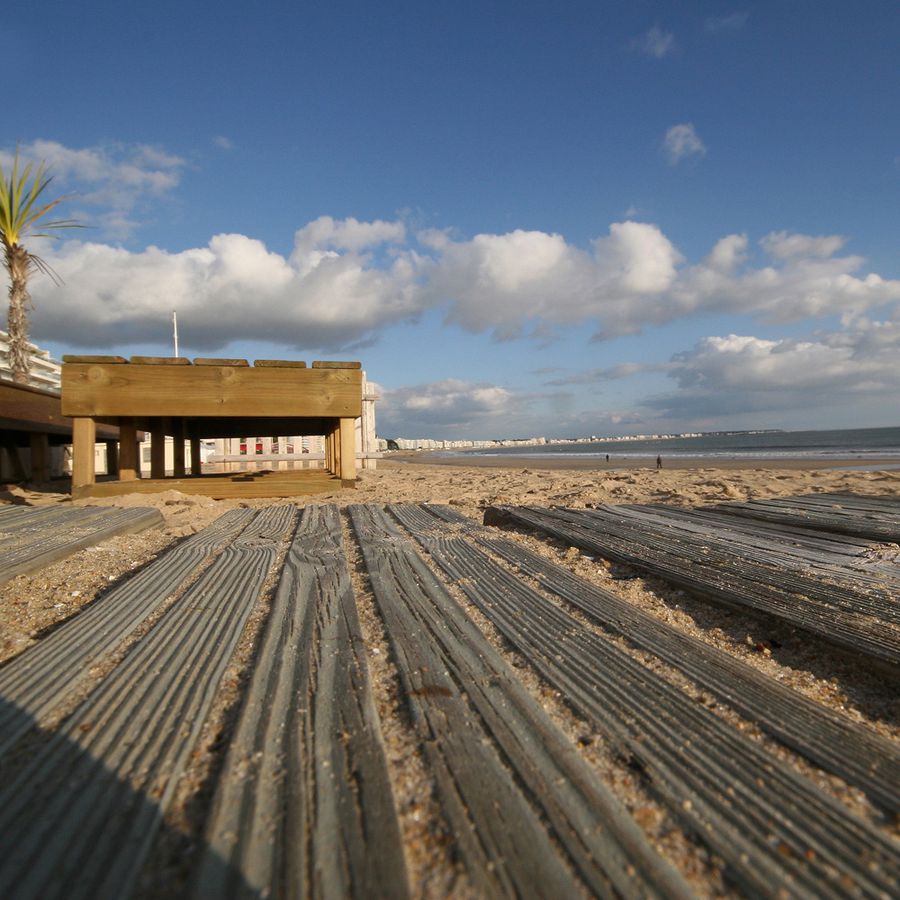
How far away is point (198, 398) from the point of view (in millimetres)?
5031

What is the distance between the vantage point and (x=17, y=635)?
5.16 ft

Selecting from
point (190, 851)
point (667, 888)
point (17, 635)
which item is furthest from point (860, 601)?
point (17, 635)

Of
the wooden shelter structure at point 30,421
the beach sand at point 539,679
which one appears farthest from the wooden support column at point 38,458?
the beach sand at point 539,679

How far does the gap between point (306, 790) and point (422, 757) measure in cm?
20

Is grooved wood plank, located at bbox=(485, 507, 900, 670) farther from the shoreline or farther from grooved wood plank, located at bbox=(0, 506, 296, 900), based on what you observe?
the shoreline

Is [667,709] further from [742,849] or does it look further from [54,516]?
[54,516]

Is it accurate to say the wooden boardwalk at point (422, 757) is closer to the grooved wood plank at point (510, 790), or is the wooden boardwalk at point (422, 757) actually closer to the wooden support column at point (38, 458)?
the grooved wood plank at point (510, 790)

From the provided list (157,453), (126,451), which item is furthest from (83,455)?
(157,453)

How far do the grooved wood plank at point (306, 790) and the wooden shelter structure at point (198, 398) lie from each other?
13.5 feet

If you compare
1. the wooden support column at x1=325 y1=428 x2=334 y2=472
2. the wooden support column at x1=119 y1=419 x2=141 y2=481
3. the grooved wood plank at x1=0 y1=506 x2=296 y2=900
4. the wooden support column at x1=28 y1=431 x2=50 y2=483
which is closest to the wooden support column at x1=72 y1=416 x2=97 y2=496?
the wooden support column at x1=119 y1=419 x2=141 y2=481

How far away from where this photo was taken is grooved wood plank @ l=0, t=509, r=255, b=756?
3.45 feet

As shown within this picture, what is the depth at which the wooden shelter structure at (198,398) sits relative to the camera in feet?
15.8

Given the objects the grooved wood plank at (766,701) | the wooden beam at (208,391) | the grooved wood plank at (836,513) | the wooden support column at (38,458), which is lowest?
the grooved wood plank at (766,701)

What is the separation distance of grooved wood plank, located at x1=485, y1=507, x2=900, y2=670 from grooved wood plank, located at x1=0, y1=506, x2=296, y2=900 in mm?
1522
